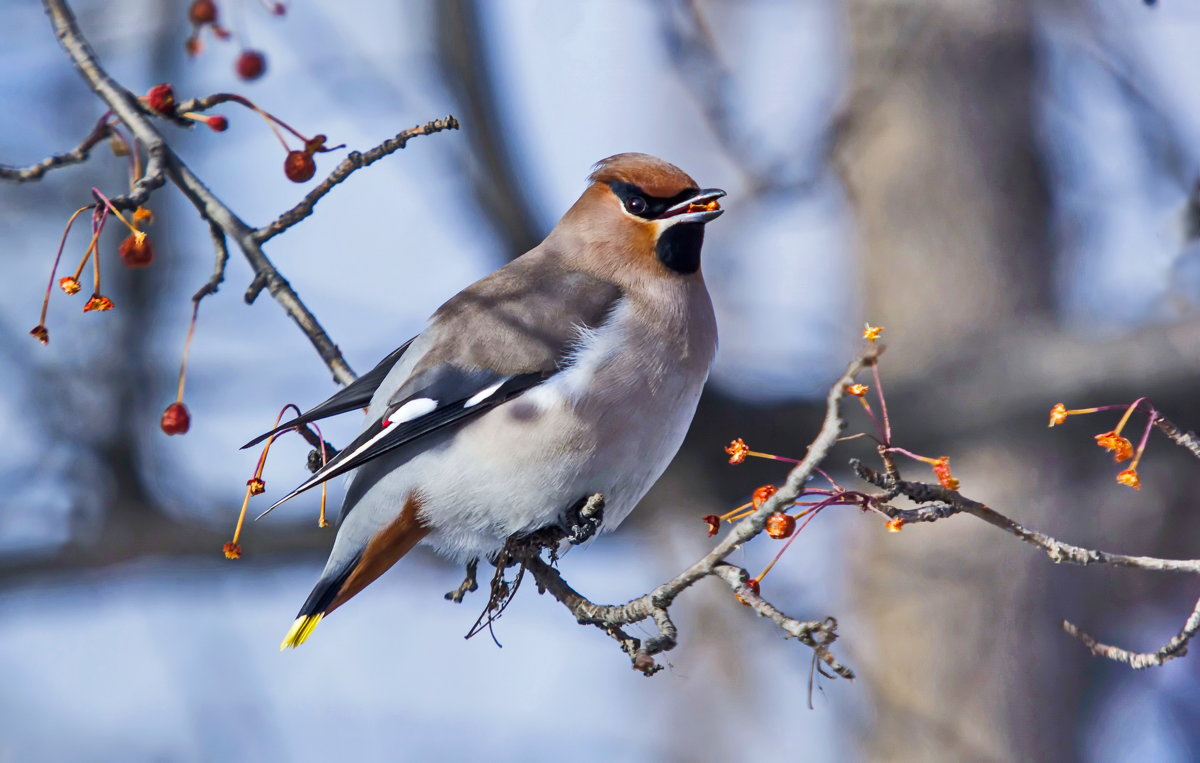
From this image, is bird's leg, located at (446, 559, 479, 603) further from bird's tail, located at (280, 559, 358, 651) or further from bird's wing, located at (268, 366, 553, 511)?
bird's wing, located at (268, 366, 553, 511)

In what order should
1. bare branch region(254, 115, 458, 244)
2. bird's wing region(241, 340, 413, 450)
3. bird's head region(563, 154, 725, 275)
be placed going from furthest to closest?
1. bird's head region(563, 154, 725, 275)
2. bird's wing region(241, 340, 413, 450)
3. bare branch region(254, 115, 458, 244)

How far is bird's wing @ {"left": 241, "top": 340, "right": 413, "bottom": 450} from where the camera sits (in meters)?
3.34

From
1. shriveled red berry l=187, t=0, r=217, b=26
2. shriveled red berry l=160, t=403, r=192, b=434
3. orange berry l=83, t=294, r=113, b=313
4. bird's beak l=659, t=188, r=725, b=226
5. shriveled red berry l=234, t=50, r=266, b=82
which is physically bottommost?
bird's beak l=659, t=188, r=725, b=226

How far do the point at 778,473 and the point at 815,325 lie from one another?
3.39 feet

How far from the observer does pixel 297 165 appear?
3383 millimetres

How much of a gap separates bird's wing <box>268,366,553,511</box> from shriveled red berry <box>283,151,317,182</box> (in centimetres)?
71

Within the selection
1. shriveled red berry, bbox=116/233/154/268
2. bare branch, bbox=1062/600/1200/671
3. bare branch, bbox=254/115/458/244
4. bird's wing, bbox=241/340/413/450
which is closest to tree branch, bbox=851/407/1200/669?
bare branch, bbox=1062/600/1200/671

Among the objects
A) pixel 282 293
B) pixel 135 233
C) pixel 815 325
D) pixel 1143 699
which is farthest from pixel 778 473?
pixel 135 233

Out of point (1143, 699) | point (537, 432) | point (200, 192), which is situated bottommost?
point (1143, 699)

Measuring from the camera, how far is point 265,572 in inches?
264

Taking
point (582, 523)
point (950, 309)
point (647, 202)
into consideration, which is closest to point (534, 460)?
point (582, 523)

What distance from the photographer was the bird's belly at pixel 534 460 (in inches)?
146

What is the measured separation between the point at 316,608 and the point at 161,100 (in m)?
1.44

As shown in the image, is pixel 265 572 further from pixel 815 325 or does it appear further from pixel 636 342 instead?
pixel 636 342
